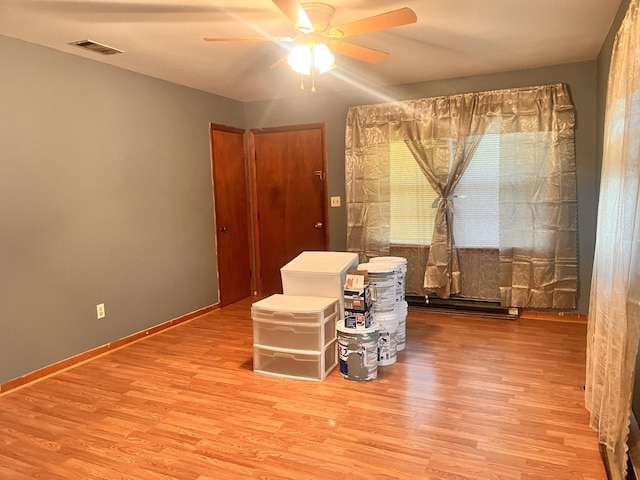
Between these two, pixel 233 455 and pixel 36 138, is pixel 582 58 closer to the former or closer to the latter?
pixel 233 455

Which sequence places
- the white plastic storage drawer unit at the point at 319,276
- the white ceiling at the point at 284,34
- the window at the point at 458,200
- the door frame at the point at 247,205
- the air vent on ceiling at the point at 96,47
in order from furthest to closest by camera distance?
the door frame at the point at 247,205 → the window at the point at 458,200 → the white plastic storage drawer unit at the point at 319,276 → the air vent on ceiling at the point at 96,47 → the white ceiling at the point at 284,34

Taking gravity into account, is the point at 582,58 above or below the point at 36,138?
above

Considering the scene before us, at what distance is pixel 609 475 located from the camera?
1.97 metres

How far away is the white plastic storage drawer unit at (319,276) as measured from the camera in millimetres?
3330

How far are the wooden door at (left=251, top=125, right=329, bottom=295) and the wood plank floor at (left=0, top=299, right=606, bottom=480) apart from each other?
195 cm

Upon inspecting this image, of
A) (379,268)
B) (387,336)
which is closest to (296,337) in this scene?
(387,336)

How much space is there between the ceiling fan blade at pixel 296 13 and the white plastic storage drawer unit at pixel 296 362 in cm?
203

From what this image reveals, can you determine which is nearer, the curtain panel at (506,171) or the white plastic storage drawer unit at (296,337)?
the white plastic storage drawer unit at (296,337)

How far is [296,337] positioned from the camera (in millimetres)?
3150

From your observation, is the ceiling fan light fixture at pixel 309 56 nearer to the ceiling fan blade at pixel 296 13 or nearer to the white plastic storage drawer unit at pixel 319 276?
the ceiling fan blade at pixel 296 13

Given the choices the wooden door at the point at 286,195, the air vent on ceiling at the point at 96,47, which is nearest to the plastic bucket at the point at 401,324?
the wooden door at the point at 286,195

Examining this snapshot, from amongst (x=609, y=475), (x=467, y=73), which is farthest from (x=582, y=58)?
(x=609, y=475)

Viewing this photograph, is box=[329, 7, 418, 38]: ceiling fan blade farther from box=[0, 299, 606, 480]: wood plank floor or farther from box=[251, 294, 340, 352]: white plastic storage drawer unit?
box=[0, 299, 606, 480]: wood plank floor

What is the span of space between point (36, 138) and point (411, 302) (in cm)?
370
